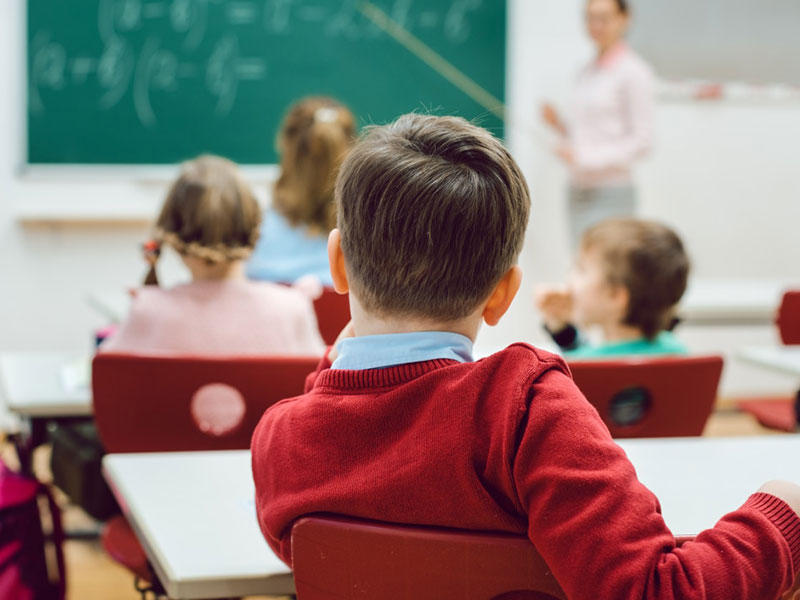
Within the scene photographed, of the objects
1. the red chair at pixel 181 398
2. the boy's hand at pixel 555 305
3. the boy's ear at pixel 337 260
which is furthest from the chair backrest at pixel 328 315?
the boy's ear at pixel 337 260

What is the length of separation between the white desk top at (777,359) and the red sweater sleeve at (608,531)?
1.62m

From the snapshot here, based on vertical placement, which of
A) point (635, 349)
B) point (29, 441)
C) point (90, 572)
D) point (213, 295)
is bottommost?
point (90, 572)

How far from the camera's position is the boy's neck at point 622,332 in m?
2.31

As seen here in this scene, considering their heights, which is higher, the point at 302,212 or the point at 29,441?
the point at 302,212

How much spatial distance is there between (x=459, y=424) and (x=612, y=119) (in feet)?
12.1

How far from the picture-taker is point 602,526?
81 cm

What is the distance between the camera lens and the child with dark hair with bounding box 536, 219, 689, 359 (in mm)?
2287

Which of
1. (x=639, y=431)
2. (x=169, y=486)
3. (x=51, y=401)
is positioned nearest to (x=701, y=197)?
(x=639, y=431)

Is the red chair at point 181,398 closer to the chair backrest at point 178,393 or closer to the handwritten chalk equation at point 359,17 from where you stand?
the chair backrest at point 178,393

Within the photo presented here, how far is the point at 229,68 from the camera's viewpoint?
167 inches

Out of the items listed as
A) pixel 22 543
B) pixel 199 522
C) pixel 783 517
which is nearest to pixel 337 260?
pixel 199 522

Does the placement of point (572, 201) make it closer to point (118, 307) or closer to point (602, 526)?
point (118, 307)

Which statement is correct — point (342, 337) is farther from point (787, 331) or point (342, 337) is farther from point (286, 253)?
point (787, 331)

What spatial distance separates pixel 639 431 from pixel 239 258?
0.91m
